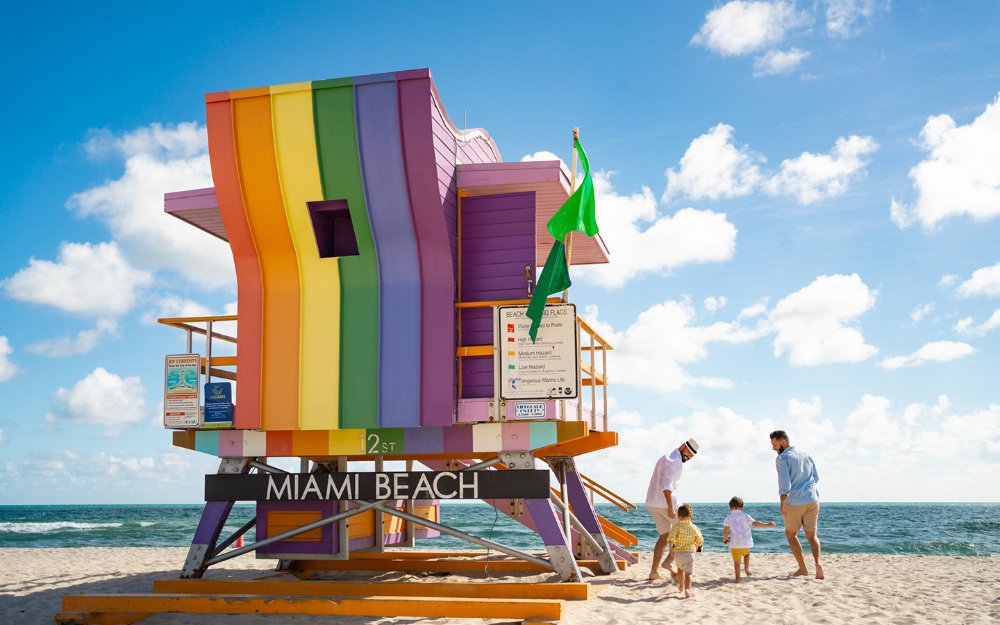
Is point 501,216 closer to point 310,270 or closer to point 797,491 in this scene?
point 310,270

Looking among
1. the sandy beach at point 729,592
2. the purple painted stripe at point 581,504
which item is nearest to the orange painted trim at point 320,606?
the sandy beach at point 729,592

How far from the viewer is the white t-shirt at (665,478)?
44.3 ft

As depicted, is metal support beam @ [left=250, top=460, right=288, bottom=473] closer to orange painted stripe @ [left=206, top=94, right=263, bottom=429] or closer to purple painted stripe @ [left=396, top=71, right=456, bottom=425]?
orange painted stripe @ [left=206, top=94, right=263, bottom=429]

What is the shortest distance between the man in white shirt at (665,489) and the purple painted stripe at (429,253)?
11.8 feet

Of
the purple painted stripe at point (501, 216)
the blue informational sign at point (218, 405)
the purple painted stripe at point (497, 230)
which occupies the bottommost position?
the blue informational sign at point (218, 405)

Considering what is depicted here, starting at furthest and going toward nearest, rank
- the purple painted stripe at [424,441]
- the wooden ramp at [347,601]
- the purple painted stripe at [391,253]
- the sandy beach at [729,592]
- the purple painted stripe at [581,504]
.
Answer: the purple painted stripe at [581,504]
the purple painted stripe at [424,441]
the purple painted stripe at [391,253]
the sandy beach at [729,592]
the wooden ramp at [347,601]

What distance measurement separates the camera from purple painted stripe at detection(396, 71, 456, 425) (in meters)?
11.9

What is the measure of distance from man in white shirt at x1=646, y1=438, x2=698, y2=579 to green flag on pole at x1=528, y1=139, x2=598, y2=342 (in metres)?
3.28

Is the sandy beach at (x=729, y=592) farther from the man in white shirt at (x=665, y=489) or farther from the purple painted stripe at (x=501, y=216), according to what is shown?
the purple painted stripe at (x=501, y=216)

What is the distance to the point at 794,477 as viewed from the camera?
44.6 feet

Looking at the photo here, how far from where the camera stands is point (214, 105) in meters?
12.8

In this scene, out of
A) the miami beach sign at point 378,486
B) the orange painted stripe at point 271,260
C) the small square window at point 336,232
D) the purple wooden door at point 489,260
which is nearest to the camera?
the miami beach sign at point 378,486

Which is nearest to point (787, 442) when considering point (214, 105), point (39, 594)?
point (214, 105)

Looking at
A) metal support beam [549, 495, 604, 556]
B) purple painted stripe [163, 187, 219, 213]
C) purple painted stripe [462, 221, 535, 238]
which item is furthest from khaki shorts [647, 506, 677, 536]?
purple painted stripe [163, 187, 219, 213]
